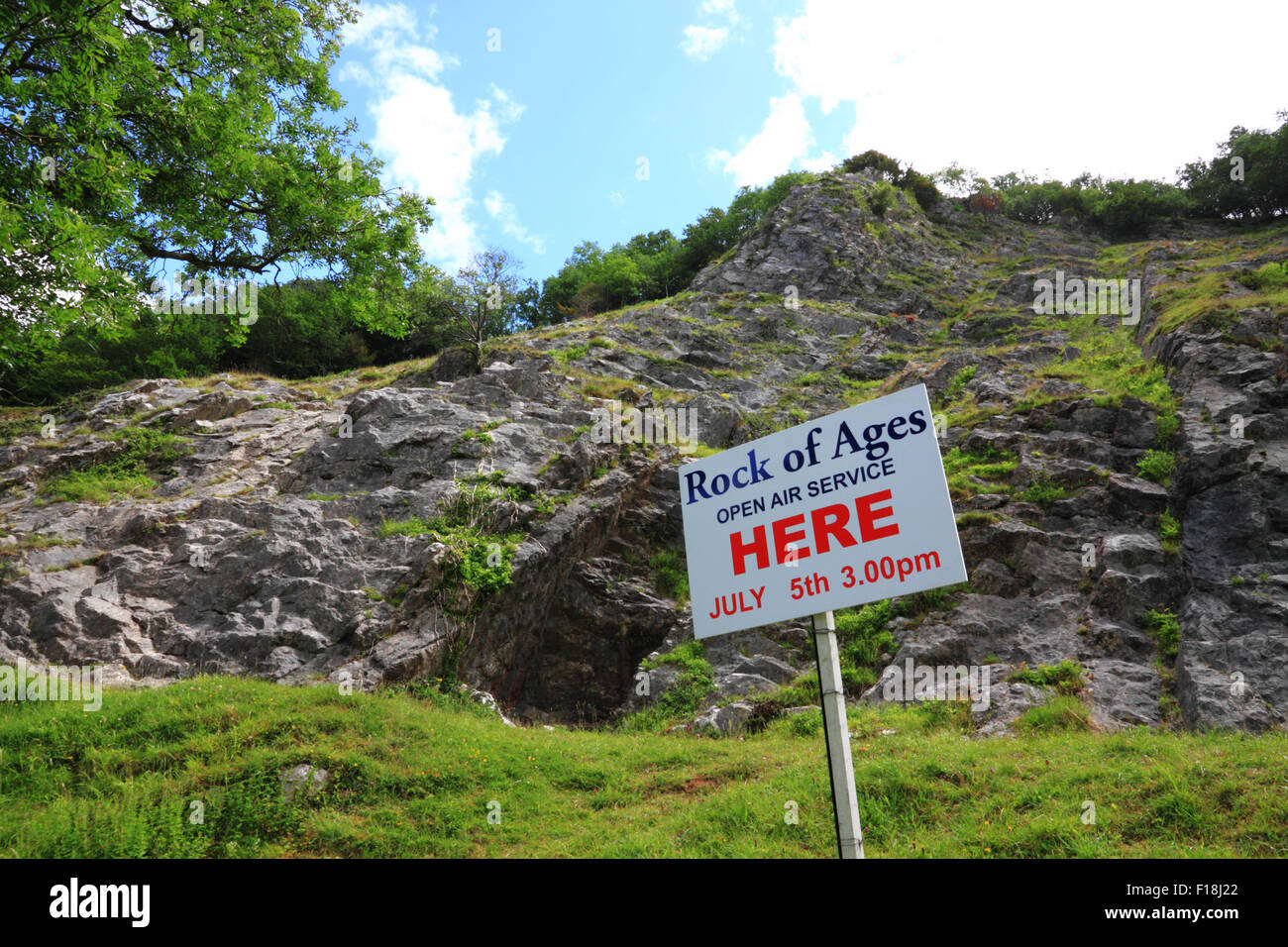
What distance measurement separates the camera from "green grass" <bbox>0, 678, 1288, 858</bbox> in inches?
292

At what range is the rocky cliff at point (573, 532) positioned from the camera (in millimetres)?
12836

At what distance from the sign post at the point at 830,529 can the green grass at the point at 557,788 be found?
3444 mm

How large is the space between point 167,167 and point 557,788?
1279cm

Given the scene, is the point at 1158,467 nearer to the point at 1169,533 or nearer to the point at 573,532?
the point at 1169,533

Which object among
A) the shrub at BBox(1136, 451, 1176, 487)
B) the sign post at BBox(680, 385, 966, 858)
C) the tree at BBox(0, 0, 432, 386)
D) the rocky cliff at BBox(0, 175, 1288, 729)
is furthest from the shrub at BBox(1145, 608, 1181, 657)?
the tree at BBox(0, 0, 432, 386)

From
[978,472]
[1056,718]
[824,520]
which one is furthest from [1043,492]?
[824,520]

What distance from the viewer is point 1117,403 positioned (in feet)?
62.5

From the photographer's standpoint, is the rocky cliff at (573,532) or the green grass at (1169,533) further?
the green grass at (1169,533)

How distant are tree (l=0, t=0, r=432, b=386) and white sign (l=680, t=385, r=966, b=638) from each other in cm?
953

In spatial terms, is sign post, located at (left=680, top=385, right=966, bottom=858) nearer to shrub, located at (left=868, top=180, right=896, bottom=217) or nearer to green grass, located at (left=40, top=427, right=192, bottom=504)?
green grass, located at (left=40, top=427, right=192, bottom=504)

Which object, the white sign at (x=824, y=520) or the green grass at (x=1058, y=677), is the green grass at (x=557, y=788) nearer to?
the green grass at (x=1058, y=677)

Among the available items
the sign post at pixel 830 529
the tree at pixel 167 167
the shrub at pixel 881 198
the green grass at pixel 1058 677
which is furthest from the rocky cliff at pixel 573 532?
the shrub at pixel 881 198

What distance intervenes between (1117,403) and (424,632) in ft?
60.7
